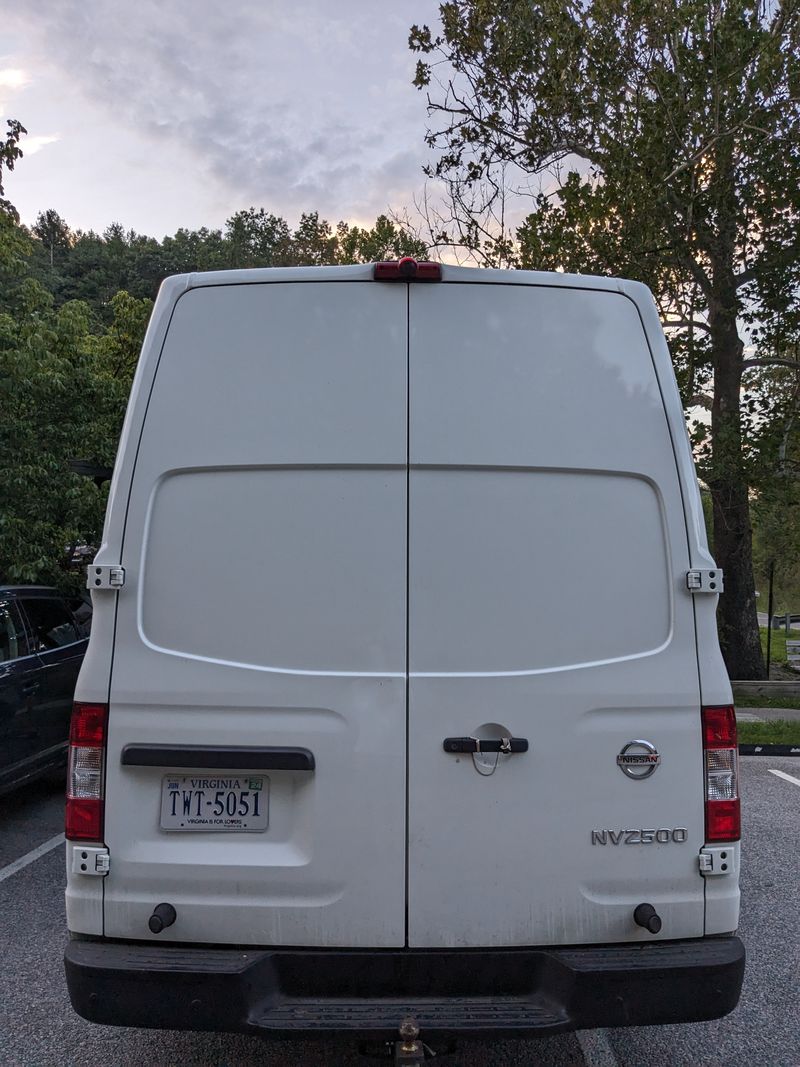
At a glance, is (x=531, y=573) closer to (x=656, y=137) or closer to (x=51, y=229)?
(x=656, y=137)

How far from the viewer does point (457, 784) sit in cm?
250

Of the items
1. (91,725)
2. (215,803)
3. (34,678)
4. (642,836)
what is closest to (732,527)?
(34,678)

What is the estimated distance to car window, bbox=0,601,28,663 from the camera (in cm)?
A: 618

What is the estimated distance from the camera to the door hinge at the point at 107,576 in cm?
255

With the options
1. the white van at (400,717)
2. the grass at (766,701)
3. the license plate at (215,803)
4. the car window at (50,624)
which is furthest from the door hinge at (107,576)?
the grass at (766,701)

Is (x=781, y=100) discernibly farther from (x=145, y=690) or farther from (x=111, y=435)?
(x=145, y=690)

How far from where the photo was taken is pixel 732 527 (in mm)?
17312

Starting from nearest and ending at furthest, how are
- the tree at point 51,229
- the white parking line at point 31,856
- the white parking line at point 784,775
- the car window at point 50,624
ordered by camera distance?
the white parking line at point 31,856 < the car window at point 50,624 < the white parking line at point 784,775 < the tree at point 51,229

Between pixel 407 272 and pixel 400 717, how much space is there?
1.35m

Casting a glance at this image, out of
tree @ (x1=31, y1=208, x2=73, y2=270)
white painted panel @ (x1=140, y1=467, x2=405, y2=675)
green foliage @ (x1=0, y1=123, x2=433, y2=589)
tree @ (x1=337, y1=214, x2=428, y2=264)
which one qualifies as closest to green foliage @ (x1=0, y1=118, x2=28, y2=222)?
green foliage @ (x1=0, y1=123, x2=433, y2=589)

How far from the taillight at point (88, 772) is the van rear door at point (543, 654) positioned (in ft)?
2.93

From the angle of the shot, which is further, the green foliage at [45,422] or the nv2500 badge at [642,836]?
the green foliage at [45,422]

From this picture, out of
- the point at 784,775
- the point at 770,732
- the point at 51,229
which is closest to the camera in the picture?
the point at 784,775

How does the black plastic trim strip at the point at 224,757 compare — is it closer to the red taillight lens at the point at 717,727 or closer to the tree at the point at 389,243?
the red taillight lens at the point at 717,727
